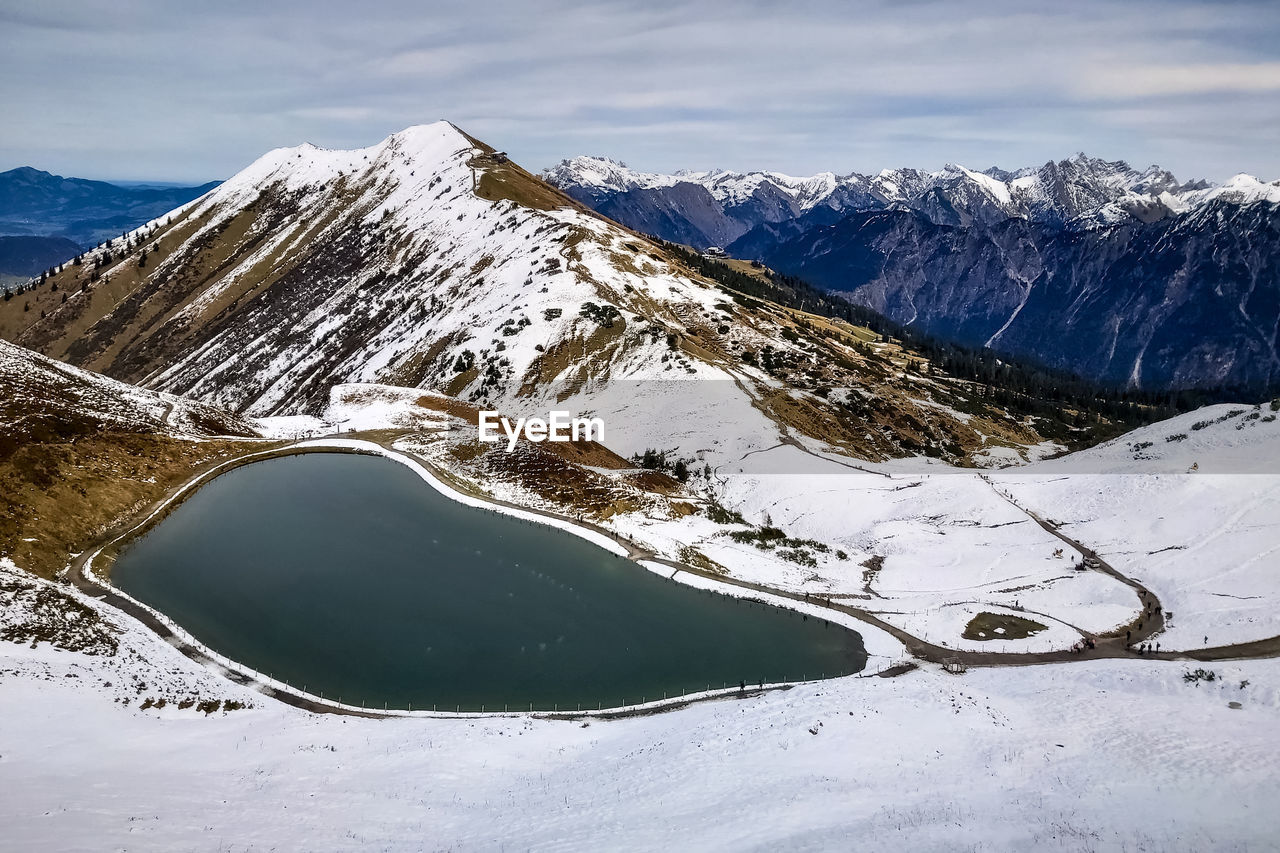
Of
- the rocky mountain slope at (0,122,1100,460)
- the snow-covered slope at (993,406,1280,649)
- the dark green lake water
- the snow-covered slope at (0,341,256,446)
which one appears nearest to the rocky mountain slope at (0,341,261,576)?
the snow-covered slope at (0,341,256,446)

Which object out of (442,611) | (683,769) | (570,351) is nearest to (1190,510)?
(683,769)

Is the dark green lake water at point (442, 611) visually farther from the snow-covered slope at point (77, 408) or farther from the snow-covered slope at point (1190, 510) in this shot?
the snow-covered slope at point (1190, 510)

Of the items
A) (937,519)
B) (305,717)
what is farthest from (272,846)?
(937,519)

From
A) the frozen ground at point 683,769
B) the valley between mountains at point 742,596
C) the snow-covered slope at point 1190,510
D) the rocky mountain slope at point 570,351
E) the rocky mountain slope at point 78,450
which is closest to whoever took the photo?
the frozen ground at point 683,769

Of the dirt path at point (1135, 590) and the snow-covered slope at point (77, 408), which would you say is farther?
the snow-covered slope at point (77, 408)

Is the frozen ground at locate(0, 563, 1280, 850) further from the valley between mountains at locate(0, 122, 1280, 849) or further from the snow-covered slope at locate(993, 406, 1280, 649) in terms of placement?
the snow-covered slope at locate(993, 406, 1280, 649)

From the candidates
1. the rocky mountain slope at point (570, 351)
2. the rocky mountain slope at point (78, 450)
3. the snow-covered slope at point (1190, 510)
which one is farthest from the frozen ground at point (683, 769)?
the rocky mountain slope at point (570, 351)
